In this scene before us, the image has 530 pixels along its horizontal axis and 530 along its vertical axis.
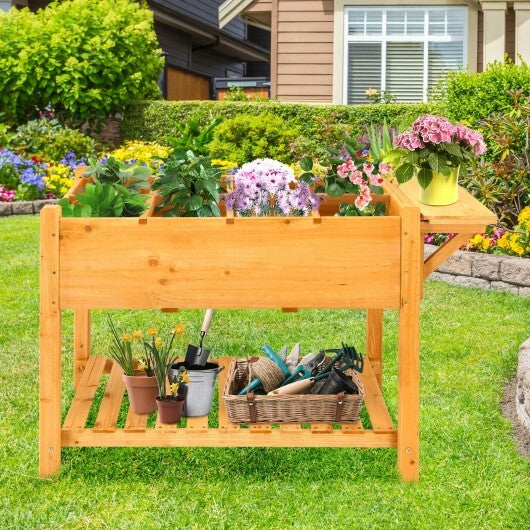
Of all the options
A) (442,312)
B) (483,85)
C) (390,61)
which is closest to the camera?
(442,312)

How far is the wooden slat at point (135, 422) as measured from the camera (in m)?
3.99

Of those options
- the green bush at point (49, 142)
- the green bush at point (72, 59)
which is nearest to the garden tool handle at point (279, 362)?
the green bush at point (49, 142)

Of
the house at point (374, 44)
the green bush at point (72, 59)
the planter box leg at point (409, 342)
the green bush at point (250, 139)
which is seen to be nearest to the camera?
the planter box leg at point (409, 342)

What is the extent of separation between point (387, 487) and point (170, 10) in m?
18.2

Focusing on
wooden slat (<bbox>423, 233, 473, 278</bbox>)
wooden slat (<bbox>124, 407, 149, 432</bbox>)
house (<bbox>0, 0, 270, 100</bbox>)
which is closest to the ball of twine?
wooden slat (<bbox>124, 407, 149, 432</bbox>)

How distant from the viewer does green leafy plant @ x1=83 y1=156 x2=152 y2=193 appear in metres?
4.42

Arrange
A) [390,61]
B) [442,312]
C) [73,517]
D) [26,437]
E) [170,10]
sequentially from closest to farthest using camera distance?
[73,517]
[26,437]
[442,312]
[390,61]
[170,10]

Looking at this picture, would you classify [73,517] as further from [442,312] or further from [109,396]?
[442,312]

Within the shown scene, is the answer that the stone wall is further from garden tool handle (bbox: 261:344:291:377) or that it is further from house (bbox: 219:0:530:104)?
house (bbox: 219:0:530:104)

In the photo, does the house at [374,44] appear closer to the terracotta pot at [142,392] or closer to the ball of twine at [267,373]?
the ball of twine at [267,373]

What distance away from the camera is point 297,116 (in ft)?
45.1

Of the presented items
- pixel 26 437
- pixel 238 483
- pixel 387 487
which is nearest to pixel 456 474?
pixel 387 487

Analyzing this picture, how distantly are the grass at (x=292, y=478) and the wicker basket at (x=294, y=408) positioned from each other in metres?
0.20

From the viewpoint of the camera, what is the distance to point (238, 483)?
396 centimetres
